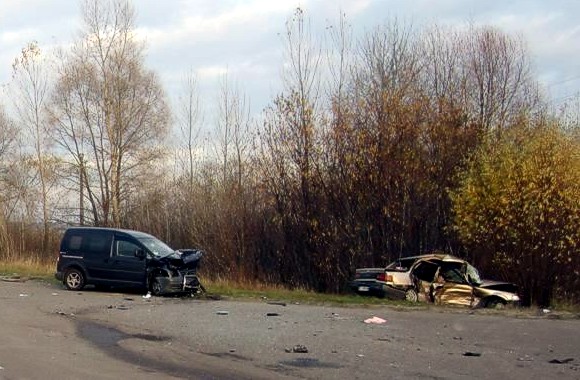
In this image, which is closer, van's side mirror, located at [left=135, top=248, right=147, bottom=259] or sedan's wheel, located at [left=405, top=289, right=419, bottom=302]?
sedan's wheel, located at [left=405, top=289, right=419, bottom=302]

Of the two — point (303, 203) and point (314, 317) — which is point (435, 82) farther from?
point (314, 317)

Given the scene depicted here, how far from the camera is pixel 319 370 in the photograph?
11211 millimetres

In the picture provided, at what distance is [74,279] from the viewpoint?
23938 mm

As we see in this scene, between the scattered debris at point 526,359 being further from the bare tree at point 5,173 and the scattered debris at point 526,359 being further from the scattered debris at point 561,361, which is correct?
the bare tree at point 5,173

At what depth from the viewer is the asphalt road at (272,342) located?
1108 centimetres

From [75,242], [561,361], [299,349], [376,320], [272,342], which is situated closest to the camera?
[561,361]

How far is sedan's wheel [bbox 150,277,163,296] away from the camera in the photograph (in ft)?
74.5

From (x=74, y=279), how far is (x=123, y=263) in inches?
71.4

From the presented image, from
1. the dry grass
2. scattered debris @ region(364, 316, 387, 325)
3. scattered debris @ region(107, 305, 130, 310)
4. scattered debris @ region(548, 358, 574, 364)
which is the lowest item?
scattered debris @ region(548, 358, 574, 364)

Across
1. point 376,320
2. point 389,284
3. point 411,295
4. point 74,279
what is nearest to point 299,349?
point 376,320

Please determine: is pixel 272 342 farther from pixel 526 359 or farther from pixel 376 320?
pixel 526 359

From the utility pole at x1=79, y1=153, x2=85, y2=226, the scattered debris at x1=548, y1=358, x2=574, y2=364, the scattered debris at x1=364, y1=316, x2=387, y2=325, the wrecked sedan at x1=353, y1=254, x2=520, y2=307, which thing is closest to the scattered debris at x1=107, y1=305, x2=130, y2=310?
the scattered debris at x1=364, y1=316, x2=387, y2=325

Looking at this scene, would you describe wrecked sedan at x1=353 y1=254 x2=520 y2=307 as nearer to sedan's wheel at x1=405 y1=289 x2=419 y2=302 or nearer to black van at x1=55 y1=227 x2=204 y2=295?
sedan's wheel at x1=405 y1=289 x2=419 y2=302

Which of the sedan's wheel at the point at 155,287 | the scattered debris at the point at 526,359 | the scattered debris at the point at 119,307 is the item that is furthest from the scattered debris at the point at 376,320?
the sedan's wheel at the point at 155,287
